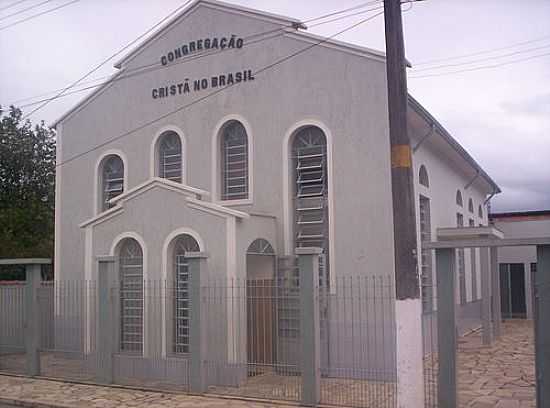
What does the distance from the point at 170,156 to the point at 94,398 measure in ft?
20.9

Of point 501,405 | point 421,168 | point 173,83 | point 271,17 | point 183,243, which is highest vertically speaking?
point 271,17

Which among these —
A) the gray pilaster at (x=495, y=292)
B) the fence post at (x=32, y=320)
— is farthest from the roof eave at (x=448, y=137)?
the fence post at (x=32, y=320)

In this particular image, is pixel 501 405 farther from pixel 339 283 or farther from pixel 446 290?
pixel 339 283

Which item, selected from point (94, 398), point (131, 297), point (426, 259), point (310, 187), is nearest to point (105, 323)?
point (131, 297)

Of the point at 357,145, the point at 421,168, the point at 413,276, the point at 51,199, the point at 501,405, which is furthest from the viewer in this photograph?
the point at 51,199

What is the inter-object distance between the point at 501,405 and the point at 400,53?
18.5 feet

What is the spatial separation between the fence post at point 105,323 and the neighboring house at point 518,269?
16710mm

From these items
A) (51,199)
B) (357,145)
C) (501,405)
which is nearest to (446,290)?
(501,405)

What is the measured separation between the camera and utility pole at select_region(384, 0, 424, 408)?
875 centimetres

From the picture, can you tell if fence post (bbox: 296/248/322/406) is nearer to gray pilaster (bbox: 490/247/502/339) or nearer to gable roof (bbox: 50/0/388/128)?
gable roof (bbox: 50/0/388/128)

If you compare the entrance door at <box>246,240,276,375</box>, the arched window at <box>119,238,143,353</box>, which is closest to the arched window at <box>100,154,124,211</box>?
the arched window at <box>119,238,143,353</box>

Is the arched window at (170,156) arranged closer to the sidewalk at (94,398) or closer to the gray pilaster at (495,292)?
the sidewalk at (94,398)

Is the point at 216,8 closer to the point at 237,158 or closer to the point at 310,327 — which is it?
the point at 237,158

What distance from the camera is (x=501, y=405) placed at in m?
10.5
